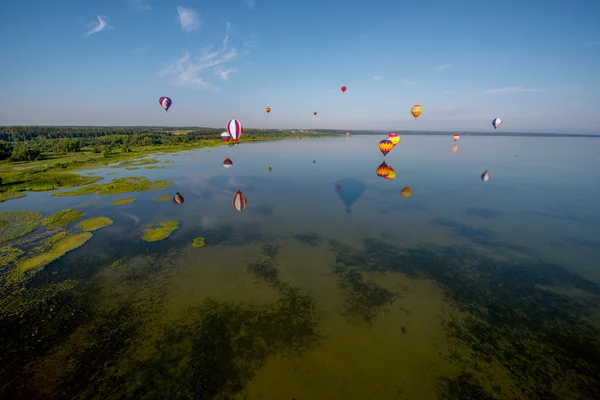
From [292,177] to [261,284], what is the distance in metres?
25.3

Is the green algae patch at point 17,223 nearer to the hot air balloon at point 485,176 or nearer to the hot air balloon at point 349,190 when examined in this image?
the hot air balloon at point 349,190

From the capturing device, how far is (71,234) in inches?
629

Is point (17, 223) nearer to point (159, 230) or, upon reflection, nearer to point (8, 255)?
point (8, 255)

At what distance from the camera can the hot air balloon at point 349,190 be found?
80.3 feet

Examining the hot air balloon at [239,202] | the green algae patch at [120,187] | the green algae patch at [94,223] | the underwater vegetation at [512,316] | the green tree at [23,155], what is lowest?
the underwater vegetation at [512,316]

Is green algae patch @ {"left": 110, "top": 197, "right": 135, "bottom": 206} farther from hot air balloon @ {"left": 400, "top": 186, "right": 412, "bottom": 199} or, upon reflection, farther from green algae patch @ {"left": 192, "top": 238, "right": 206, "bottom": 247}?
hot air balloon @ {"left": 400, "top": 186, "right": 412, "bottom": 199}

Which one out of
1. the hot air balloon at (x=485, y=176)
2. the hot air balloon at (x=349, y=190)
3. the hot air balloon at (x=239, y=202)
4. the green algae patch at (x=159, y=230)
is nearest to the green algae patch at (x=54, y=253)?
the green algae patch at (x=159, y=230)

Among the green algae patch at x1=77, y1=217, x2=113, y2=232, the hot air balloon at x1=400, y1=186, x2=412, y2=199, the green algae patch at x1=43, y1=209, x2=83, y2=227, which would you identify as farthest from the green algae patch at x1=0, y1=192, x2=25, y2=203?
the hot air balloon at x1=400, y1=186, x2=412, y2=199

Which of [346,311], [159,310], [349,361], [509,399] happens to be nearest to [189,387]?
[159,310]

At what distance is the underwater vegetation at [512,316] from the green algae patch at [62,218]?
61.1 ft

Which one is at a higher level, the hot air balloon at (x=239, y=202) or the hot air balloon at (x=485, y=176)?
the hot air balloon at (x=485, y=176)

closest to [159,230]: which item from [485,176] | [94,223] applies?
[94,223]

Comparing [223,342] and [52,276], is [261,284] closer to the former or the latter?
[223,342]

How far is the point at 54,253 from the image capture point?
13570 mm
